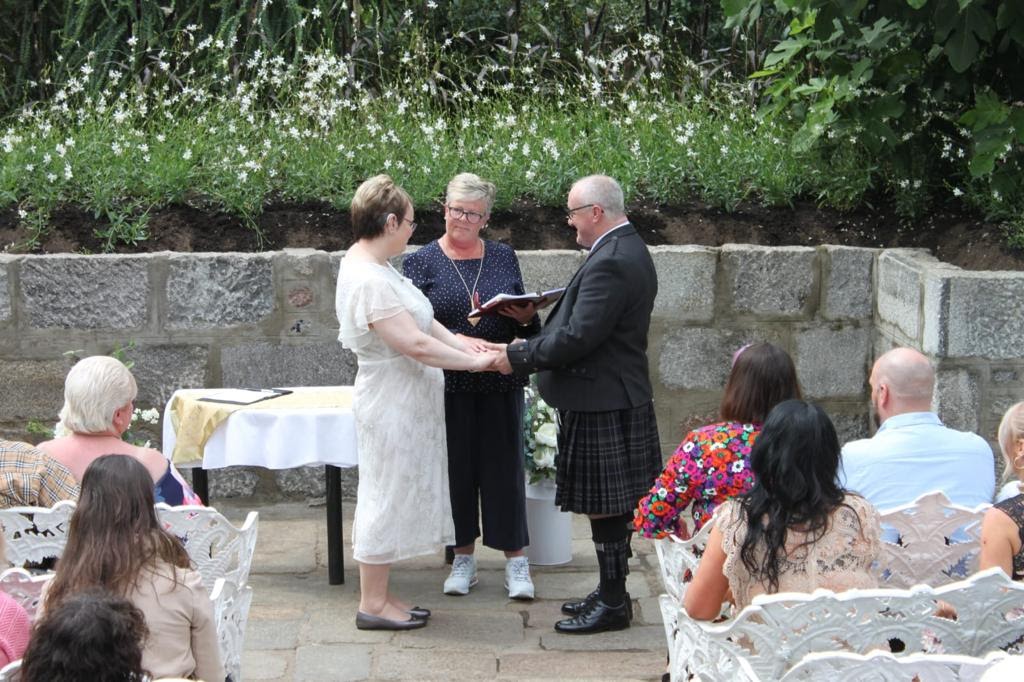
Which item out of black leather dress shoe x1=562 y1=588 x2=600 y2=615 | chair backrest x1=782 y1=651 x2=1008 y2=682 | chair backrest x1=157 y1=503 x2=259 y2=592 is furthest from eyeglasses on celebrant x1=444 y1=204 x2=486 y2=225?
chair backrest x1=782 y1=651 x2=1008 y2=682

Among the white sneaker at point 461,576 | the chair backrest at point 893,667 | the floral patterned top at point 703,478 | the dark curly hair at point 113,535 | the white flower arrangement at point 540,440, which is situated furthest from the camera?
the white flower arrangement at point 540,440

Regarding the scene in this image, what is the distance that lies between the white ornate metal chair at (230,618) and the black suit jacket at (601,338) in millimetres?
1575

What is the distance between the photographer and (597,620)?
5199 mm

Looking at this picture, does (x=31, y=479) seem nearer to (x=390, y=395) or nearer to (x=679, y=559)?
(x=390, y=395)

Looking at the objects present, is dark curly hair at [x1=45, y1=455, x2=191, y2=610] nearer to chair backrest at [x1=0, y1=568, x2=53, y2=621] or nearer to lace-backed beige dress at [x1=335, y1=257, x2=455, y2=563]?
chair backrest at [x1=0, y1=568, x2=53, y2=621]

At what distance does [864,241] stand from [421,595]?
9.97ft

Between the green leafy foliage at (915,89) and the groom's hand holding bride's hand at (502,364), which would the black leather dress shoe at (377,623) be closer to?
the groom's hand holding bride's hand at (502,364)

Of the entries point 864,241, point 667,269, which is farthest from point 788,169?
point 667,269

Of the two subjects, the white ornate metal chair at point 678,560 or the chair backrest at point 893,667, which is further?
the white ornate metal chair at point 678,560

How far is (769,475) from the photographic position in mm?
3375

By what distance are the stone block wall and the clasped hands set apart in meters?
1.34

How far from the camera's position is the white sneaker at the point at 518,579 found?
557 centimetres

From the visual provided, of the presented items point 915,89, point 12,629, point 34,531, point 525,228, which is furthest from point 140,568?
point 915,89

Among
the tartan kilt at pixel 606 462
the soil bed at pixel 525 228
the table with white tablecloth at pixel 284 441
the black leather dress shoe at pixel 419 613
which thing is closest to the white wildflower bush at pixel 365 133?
the soil bed at pixel 525 228
